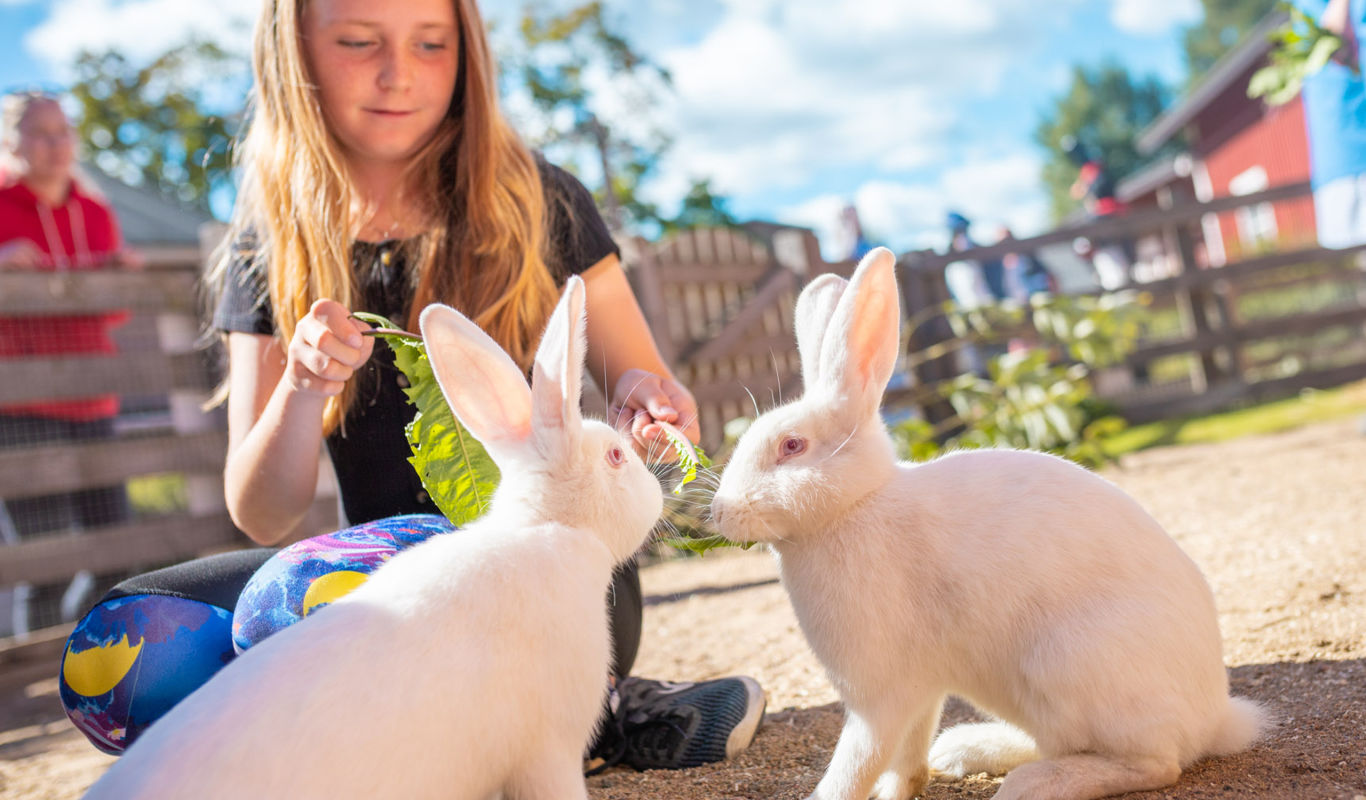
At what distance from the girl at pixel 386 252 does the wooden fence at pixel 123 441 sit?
2.89 metres

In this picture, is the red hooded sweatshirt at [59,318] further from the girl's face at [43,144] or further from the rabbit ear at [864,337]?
the rabbit ear at [864,337]

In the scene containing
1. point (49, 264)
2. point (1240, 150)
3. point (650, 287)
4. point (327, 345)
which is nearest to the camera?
point (327, 345)

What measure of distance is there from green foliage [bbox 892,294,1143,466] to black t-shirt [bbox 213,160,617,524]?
133 inches

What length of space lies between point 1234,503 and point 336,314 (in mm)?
3888

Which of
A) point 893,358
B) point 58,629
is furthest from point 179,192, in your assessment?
point 893,358

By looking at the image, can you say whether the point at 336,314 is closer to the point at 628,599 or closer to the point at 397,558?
the point at 397,558

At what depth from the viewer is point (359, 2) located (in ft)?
8.38

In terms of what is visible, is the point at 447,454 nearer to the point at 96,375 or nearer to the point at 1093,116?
the point at 96,375

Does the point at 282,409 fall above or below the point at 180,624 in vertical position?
above

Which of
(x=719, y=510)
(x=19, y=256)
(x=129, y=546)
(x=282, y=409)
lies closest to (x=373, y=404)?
(x=282, y=409)

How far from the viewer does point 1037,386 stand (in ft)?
20.7

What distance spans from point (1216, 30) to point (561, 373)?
67649mm

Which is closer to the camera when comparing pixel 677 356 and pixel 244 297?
pixel 244 297

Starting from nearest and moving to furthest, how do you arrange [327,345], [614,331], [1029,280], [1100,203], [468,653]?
[468,653] < [327,345] < [614,331] < [1029,280] < [1100,203]
